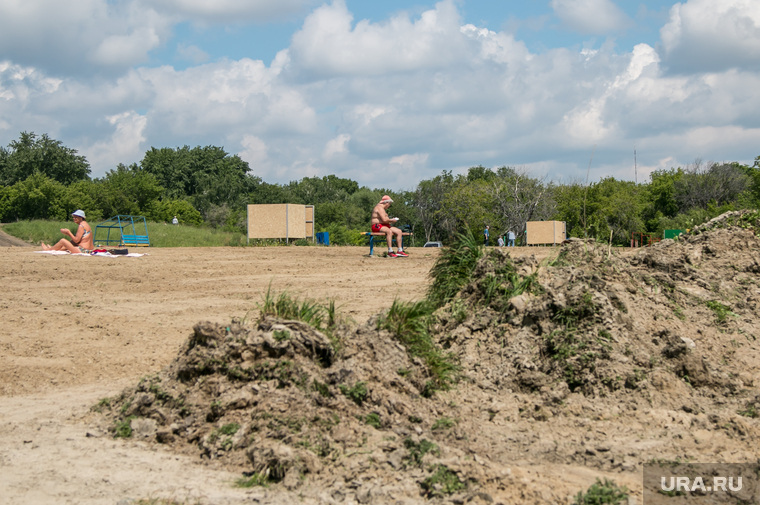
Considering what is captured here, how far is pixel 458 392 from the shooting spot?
570 centimetres

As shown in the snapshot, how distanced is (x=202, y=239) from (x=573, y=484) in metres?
25.1

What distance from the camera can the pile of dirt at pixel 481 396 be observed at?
425 centimetres

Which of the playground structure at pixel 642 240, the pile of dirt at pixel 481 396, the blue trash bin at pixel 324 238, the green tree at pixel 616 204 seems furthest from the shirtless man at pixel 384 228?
the green tree at pixel 616 204

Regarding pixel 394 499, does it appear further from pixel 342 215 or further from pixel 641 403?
pixel 342 215

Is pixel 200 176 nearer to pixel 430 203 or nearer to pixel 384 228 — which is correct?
pixel 430 203

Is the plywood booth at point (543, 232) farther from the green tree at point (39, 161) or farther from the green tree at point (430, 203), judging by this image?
the green tree at point (39, 161)

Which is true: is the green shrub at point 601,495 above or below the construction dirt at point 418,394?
below

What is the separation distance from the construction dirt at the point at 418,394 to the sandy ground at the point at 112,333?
0.03 metres

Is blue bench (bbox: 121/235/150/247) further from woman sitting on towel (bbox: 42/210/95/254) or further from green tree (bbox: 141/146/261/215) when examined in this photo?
green tree (bbox: 141/146/261/215)

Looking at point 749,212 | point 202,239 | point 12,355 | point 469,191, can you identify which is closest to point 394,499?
point 12,355

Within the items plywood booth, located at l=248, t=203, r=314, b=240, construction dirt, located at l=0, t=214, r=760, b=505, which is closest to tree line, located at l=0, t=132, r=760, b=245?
plywood booth, located at l=248, t=203, r=314, b=240

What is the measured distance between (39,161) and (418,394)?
75832 millimetres

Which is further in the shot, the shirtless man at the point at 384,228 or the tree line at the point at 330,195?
the tree line at the point at 330,195

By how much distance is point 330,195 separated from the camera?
312 feet
